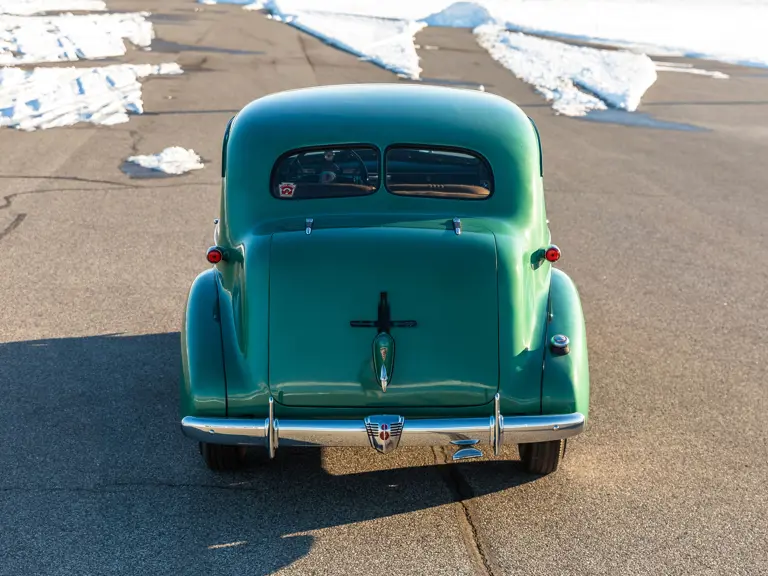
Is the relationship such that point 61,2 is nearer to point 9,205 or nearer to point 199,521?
point 9,205

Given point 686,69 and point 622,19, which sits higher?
point 686,69

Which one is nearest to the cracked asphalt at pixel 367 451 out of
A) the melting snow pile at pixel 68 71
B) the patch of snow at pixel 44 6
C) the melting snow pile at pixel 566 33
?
the melting snow pile at pixel 68 71

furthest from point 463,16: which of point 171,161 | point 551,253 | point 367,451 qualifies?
point 367,451

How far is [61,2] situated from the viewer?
109 feet

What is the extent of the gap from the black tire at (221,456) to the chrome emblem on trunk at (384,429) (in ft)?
2.96

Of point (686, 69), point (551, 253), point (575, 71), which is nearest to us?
point (551, 253)

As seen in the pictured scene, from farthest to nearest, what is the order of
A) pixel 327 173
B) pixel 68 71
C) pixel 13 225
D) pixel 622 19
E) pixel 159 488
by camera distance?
pixel 622 19
pixel 68 71
pixel 13 225
pixel 327 173
pixel 159 488

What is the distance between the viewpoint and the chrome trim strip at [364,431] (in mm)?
4914

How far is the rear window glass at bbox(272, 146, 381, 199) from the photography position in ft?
19.6

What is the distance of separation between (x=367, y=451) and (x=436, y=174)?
164 centimetres

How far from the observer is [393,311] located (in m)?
5.17

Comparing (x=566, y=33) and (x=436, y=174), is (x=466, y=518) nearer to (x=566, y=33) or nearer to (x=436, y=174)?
(x=436, y=174)

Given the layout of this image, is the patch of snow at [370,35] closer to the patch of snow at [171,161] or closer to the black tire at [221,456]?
the patch of snow at [171,161]

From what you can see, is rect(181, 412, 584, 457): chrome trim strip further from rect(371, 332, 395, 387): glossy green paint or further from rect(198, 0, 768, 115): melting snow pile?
rect(198, 0, 768, 115): melting snow pile
